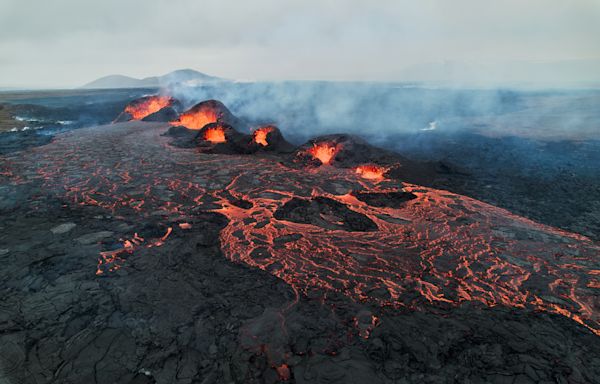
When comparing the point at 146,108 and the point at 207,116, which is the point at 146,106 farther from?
the point at 207,116

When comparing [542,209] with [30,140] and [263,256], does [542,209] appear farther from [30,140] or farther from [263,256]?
[30,140]

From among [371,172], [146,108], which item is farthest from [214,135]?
[146,108]

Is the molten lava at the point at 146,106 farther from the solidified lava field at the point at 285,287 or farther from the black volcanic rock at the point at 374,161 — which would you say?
the black volcanic rock at the point at 374,161

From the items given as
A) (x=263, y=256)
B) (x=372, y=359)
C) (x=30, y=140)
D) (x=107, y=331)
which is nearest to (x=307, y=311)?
(x=372, y=359)

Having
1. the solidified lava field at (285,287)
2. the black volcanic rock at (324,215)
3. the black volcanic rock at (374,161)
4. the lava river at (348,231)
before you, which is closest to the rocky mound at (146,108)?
the lava river at (348,231)

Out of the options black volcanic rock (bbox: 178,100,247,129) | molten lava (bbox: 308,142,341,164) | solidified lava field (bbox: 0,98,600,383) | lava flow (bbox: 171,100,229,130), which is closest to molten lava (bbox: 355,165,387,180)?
solidified lava field (bbox: 0,98,600,383)

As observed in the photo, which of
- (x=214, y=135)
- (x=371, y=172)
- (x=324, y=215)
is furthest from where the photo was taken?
(x=214, y=135)
